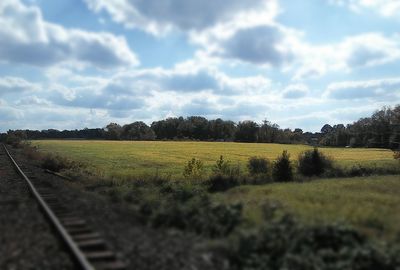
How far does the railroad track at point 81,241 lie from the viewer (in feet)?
26.9

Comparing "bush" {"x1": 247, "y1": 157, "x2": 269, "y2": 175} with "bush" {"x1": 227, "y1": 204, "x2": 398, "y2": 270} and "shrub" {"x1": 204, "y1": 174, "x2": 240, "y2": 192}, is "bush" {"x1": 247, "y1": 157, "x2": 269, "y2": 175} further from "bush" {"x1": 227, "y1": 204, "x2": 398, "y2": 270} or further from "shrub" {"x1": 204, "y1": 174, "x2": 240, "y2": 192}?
"bush" {"x1": 227, "y1": 204, "x2": 398, "y2": 270}

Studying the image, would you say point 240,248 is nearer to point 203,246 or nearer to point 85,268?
point 203,246

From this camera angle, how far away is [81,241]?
9.84 metres

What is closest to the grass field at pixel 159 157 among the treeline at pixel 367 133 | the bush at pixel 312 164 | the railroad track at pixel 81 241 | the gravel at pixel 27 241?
the bush at pixel 312 164

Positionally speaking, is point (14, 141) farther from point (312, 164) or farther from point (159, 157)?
point (312, 164)

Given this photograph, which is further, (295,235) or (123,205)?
(123,205)

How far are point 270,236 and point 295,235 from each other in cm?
51

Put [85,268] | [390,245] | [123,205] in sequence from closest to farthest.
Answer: [85,268], [390,245], [123,205]

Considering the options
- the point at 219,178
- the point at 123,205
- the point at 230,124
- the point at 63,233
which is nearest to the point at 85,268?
the point at 63,233

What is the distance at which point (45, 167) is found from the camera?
33562 mm

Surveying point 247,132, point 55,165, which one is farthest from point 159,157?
point 247,132

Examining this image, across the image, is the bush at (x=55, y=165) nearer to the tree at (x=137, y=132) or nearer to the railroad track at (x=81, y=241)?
the railroad track at (x=81, y=241)

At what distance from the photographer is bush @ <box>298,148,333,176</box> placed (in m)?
34.5

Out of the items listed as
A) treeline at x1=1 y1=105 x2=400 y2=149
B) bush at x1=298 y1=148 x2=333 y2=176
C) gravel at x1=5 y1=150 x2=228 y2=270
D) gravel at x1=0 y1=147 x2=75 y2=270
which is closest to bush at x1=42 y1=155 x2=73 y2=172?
bush at x1=298 y1=148 x2=333 y2=176
